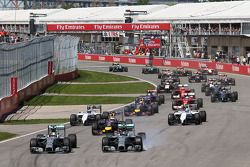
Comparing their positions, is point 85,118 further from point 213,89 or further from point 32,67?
point 32,67

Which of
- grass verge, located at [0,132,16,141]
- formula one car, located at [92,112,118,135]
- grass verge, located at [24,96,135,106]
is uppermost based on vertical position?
formula one car, located at [92,112,118,135]

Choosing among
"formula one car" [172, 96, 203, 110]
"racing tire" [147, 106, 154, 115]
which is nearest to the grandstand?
"formula one car" [172, 96, 203, 110]

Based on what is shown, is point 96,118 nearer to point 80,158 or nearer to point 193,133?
point 193,133

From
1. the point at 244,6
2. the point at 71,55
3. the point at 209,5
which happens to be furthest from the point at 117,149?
the point at 209,5

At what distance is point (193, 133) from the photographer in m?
32.7

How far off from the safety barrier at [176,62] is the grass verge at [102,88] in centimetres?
1586

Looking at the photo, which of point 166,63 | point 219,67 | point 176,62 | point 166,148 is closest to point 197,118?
point 166,148

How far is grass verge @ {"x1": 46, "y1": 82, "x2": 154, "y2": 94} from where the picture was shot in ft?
192

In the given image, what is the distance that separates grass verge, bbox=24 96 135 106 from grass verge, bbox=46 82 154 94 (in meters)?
4.59

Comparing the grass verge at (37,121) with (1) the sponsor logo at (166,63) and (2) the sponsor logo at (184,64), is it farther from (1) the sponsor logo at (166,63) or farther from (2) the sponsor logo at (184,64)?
(1) the sponsor logo at (166,63)

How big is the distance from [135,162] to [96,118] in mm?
11507

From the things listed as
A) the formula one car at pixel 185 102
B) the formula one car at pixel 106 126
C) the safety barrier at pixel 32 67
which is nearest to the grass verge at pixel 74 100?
the safety barrier at pixel 32 67

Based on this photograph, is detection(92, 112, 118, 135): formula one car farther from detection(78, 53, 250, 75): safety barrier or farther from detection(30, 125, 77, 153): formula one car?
detection(78, 53, 250, 75): safety barrier

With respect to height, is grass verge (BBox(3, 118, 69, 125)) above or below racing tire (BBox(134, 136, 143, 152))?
below
